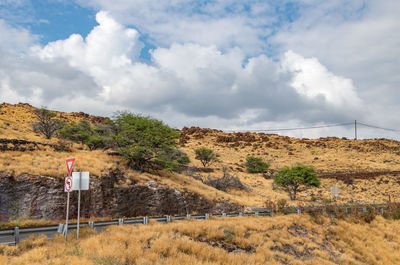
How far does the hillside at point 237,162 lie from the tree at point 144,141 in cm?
164

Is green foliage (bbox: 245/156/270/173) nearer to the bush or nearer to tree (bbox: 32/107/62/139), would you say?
the bush

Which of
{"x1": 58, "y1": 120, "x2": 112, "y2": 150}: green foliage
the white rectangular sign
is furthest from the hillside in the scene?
the white rectangular sign

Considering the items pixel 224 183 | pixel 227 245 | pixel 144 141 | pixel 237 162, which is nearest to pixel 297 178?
pixel 224 183

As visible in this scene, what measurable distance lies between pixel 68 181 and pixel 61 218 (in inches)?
327

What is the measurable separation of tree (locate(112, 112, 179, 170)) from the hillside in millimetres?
1643

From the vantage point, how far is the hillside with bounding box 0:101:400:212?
2448cm

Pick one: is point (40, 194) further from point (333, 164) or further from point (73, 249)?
point (333, 164)

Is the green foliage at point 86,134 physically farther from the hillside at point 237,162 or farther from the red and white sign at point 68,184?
the red and white sign at point 68,184

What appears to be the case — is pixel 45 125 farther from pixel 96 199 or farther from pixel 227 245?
pixel 227 245

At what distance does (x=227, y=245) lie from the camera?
47.1 ft

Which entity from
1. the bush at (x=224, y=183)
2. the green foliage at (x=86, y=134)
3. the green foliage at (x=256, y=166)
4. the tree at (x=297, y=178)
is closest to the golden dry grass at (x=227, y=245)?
the tree at (x=297, y=178)

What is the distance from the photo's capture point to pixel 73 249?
10289mm

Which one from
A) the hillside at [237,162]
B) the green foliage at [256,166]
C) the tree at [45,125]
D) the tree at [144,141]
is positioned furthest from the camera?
the green foliage at [256,166]

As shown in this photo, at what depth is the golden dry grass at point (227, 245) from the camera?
9859 millimetres
